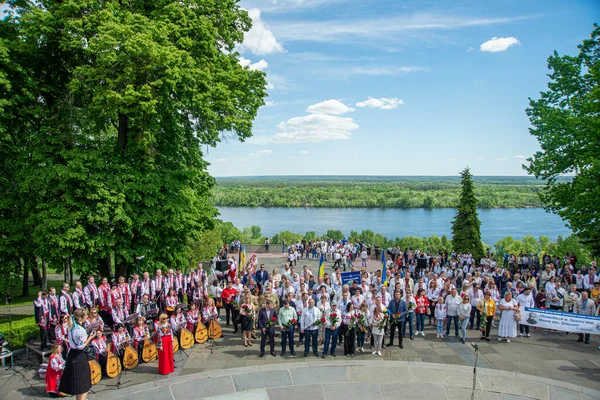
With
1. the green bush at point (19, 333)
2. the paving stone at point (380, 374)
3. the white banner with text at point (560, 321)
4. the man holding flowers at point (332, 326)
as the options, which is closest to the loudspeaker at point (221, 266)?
the green bush at point (19, 333)

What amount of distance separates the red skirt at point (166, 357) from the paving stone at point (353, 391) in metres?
4.12

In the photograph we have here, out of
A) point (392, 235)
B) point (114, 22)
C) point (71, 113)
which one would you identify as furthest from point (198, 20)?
point (392, 235)

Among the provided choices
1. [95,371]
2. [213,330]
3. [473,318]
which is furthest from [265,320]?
[473,318]

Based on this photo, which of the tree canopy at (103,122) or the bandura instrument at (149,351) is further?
the tree canopy at (103,122)

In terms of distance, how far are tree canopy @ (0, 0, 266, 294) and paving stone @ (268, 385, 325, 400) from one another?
7.80 m

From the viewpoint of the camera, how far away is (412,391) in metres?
10.2

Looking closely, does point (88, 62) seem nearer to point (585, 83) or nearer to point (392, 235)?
point (585, 83)

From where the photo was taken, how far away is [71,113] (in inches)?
603

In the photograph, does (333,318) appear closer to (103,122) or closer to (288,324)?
(288,324)

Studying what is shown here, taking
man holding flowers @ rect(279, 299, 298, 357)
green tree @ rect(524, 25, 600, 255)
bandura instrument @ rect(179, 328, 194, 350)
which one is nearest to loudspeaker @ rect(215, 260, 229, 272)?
bandura instrument @ rect(179, 328, 194, 350)

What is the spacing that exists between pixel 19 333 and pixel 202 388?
6855 mm

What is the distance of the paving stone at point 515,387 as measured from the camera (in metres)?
10.1

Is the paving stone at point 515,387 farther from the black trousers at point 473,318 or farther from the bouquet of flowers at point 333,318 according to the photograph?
the bouquet of flowers at point 333,318

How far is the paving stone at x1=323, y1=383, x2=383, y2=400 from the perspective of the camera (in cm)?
1002
